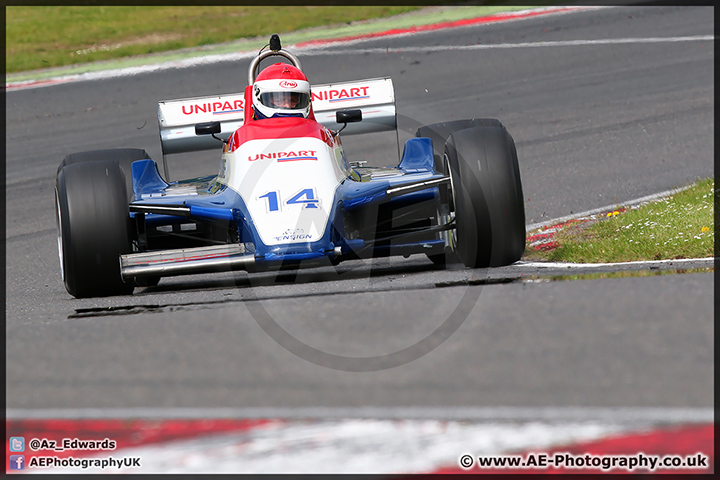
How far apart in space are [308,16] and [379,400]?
16.8 meters

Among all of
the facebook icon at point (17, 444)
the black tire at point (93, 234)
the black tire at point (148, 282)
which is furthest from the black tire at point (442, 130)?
the facebook icon at point (17, 444)

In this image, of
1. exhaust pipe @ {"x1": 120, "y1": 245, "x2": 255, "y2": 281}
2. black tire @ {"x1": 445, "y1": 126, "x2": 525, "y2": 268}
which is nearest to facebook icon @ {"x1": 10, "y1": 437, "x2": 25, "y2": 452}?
exhaust pipe @ {"x1": 120, "y1": 245, "x2": 255, "y2": 281}

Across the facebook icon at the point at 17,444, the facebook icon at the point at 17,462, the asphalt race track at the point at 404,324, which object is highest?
the asphalt race track at the point at 404,324

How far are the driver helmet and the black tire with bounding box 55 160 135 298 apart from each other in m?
1.34

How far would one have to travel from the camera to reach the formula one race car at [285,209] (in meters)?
5.98

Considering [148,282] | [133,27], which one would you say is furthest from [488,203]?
[133,27]

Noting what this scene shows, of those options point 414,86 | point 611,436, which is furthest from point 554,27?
point 611,436

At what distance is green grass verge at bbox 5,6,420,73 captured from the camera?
17734 mm

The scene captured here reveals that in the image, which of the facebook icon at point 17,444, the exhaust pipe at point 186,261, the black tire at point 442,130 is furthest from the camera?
the black tire at point 442,130

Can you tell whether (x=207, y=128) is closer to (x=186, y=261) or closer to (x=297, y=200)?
(x=297, y=200)

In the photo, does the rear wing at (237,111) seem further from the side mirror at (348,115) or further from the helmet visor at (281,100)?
the helmet visor at (281,100)

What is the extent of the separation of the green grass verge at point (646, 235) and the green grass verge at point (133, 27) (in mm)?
11474

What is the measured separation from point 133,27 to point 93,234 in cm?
1408

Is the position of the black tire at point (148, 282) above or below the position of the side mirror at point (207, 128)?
below
